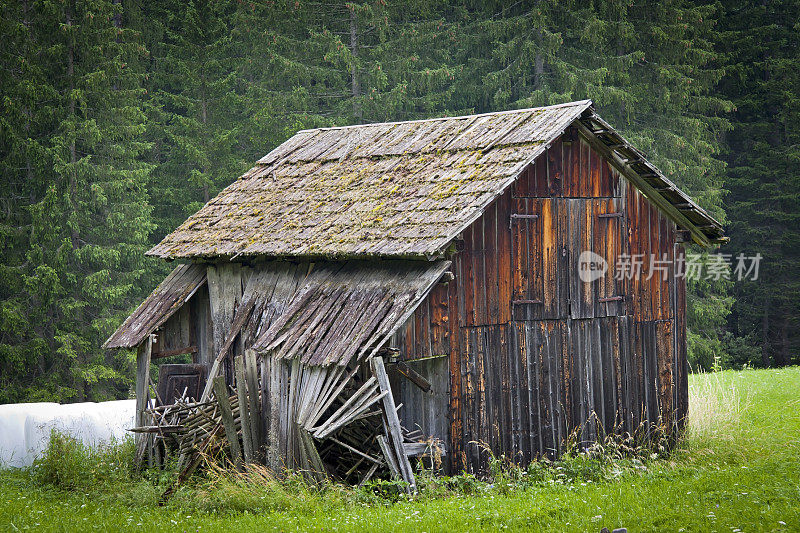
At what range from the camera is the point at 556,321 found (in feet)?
50.1

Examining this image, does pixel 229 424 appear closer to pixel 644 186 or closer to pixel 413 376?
pixel 413 376

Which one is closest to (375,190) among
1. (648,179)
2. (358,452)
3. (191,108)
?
(358,452)

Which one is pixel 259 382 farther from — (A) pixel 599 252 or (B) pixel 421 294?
(A) pixel 599 252

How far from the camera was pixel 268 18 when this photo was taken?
3478 cm

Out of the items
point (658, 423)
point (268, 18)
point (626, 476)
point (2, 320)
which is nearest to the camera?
point (626, 476)

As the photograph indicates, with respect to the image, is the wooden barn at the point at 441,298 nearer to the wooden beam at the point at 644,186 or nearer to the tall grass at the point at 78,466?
the wooden beam at the point at 644,186

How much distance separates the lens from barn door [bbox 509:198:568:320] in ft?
48.6

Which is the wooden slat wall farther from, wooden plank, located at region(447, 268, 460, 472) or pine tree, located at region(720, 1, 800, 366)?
pine tree, located at region(720, 1, 800, 366)

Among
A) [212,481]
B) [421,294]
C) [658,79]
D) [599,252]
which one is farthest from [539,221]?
[658,79]

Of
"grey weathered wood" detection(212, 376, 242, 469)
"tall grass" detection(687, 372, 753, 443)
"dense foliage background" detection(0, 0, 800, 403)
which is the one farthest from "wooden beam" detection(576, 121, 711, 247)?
"dense foliage background" detection(0, 0, 800, 403)

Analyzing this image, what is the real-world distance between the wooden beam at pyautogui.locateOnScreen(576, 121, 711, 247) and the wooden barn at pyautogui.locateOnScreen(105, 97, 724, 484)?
0.03 m

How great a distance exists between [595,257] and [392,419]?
4.81m

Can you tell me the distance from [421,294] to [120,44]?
63.9 feet

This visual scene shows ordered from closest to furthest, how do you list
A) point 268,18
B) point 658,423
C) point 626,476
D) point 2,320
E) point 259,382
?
point 626,476, point 259,382, point 658,423, point 2,320, point 268,18
